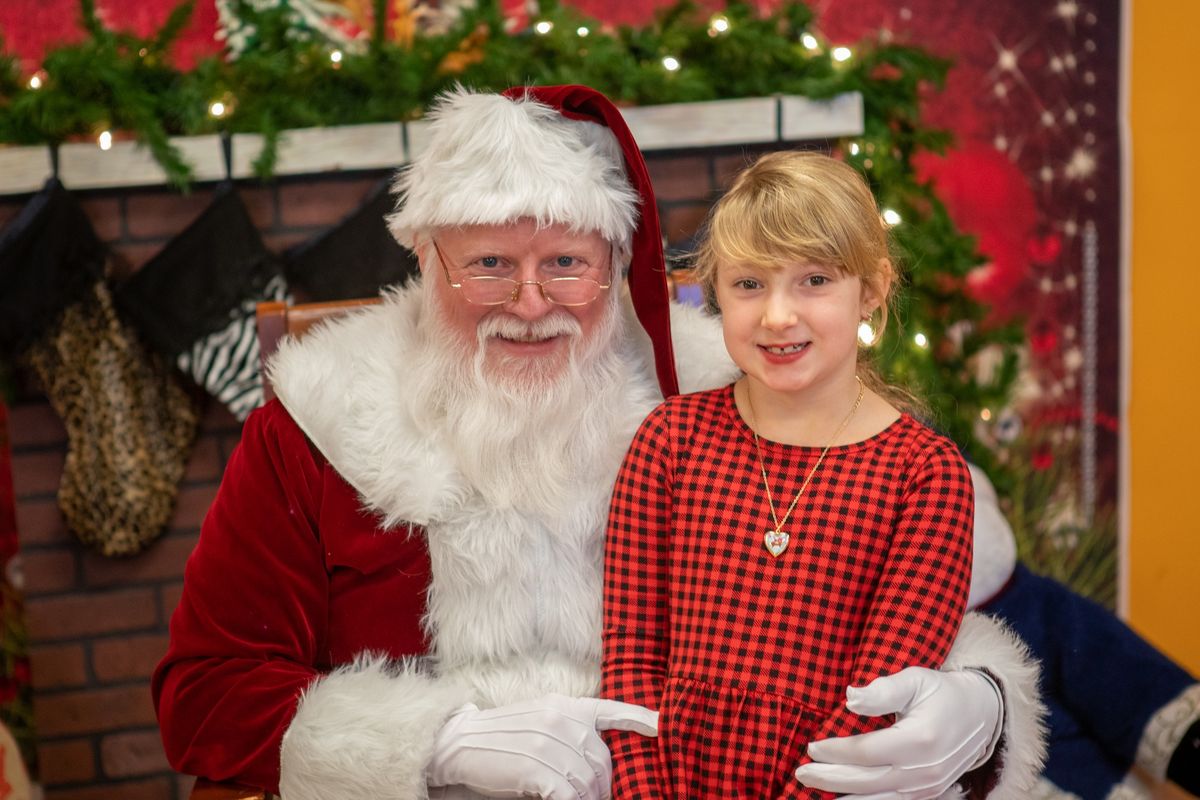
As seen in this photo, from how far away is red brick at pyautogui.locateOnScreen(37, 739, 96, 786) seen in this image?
298 centimetres

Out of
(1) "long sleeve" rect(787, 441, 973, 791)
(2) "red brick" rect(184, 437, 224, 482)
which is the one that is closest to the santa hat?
(1) "long sleeve" rect(787, 441, 973, 791)

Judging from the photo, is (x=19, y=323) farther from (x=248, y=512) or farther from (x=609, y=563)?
(x=609, y=563)

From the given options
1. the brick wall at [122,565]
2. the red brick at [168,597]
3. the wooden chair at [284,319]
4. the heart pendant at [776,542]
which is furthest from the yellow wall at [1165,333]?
the red brick at [168,597]

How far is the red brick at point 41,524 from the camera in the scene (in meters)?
2.89

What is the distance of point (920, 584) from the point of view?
1481 millimetres

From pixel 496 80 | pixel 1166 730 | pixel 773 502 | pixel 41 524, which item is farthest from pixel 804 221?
pixel 41 524

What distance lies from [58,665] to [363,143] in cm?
158

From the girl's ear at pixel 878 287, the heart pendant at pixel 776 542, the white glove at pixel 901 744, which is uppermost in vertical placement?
the girl's ear at pixel 878 287

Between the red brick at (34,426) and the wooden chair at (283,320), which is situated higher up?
the wooden chair at (283,320)

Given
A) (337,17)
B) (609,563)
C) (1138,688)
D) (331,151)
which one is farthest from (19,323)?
(1138,688)

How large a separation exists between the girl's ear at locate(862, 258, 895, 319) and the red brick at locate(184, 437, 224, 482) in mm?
1923

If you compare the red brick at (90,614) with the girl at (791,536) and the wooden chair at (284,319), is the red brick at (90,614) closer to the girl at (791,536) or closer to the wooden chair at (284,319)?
the wooden chair at (284,319)

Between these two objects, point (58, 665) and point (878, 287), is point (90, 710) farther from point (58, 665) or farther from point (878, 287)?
point (878, 287)

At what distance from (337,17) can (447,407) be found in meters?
1.55
